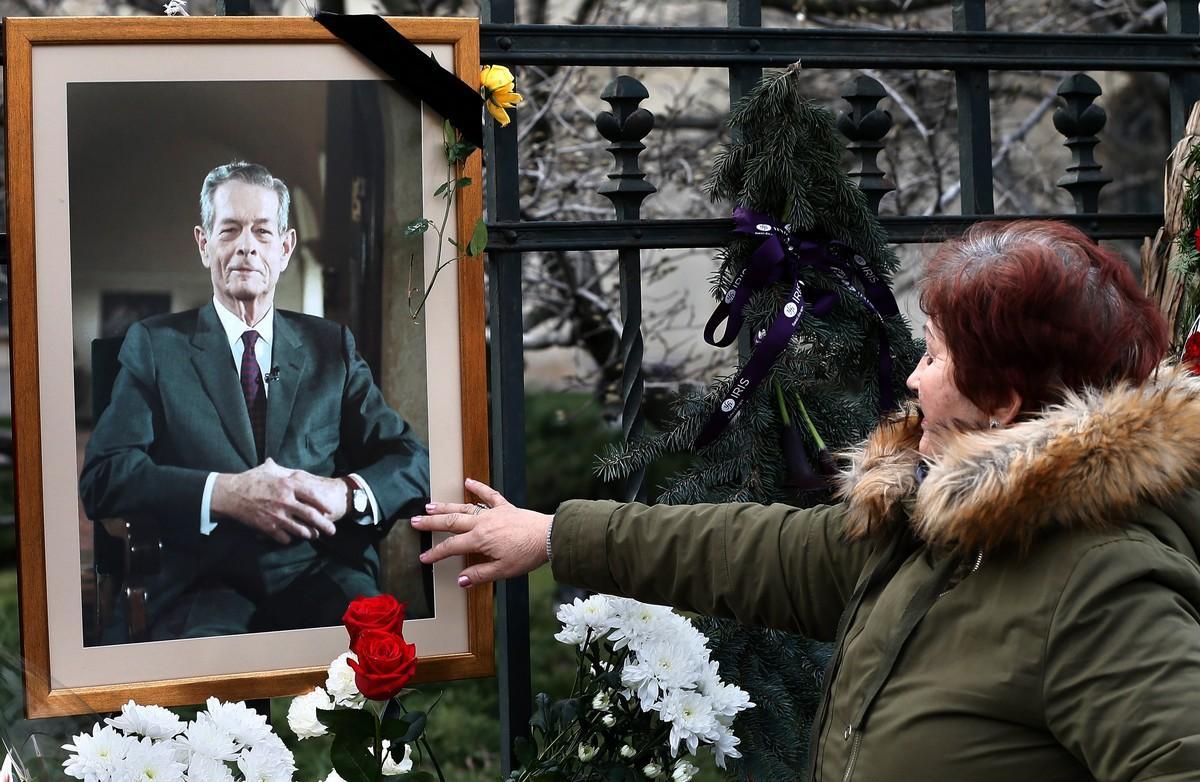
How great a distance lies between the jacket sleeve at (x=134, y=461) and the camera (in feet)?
6.53

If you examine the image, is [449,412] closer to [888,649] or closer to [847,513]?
[847,513]

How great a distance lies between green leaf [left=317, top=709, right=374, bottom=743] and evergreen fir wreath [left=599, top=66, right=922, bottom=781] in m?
0.65

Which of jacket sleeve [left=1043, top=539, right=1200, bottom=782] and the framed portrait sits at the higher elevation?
the framed portrait

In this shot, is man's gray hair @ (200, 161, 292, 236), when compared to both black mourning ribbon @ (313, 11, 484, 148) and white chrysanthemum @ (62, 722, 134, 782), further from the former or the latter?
white chrysanthemum @ (62, 722, 134, 782)

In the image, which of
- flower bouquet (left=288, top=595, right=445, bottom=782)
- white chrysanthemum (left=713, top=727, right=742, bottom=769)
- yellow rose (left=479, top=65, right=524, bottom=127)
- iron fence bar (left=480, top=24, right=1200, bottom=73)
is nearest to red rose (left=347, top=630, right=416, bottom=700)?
flower bouquet (left=288, top=595, right=445, bottom=782)

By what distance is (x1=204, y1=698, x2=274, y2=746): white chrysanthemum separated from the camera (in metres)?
1.84

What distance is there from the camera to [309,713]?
198 cm

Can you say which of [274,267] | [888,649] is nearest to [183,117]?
[274,267]

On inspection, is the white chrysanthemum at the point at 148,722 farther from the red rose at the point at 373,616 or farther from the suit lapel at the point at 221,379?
the suit lapel at the point at 221,379

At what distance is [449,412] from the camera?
2.15 metres

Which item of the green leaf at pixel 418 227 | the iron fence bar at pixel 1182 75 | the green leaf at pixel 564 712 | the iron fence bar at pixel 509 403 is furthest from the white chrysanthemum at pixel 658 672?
the iron fence bar at pixel 1182 75

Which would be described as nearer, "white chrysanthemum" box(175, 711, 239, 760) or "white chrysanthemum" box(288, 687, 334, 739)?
"white chrysanthemum" box(175, 711, 239, 760)

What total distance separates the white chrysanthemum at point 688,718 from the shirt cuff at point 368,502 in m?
A: 0.57

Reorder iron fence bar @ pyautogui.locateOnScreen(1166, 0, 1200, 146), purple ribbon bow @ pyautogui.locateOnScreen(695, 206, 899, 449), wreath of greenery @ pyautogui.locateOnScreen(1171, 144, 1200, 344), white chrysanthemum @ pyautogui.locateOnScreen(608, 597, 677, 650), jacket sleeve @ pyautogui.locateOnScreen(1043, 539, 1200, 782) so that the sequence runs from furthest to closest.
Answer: iron fence bar @ pyautogui.locateOnScreen(1166, 0, 1200, 146)
wreath of greenery @ pyautogui.locateOnScreen(1171, 144, 1200, 344)
purple ribbon bow @ pyautogui.locateOnScreen(695, 206, 899, 449)
white chrysanthemum @ pyautogui.locateOnScreen(608, 597, 677, 650)
jacket sleeve @ pyautogui.locateOnScreen(1043, 539, 1200, 782)
